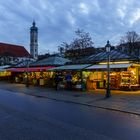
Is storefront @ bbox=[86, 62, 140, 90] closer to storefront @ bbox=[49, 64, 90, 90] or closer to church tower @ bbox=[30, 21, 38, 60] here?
storefront @ bbox=[49, 64, 90, 90]

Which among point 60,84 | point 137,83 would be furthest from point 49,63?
point 137,83

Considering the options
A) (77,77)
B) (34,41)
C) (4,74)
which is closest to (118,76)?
(77,77)

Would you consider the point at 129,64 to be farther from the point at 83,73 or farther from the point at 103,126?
the point at 103,126

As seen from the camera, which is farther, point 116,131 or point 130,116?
point 130,116

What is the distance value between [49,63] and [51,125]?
31.6 m

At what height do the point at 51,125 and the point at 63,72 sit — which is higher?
the point at 63,72

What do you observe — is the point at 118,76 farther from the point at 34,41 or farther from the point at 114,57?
the point at 34,41

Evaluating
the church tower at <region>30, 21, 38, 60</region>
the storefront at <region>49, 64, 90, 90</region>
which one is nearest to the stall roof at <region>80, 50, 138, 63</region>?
the storefront at <region>49, 64, 90, 90</region>

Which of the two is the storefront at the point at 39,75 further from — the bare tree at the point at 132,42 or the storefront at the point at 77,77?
the bare tree at the point at 132,42

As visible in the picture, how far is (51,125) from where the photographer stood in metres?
11.0

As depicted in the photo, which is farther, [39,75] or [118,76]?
[39,75]

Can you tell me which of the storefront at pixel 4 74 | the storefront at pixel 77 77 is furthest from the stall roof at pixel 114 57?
the storefront at pixel 4 74

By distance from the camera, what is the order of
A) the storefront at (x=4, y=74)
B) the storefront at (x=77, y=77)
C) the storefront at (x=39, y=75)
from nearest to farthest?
the storefront at (x=77, y=77) < the storefront at (x=39, y=75) < the storefront at (x=4, y=74)

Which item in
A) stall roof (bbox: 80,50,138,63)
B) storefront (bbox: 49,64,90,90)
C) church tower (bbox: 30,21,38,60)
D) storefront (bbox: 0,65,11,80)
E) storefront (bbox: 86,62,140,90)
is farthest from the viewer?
church tower (bbox: 30,21,38,60)
